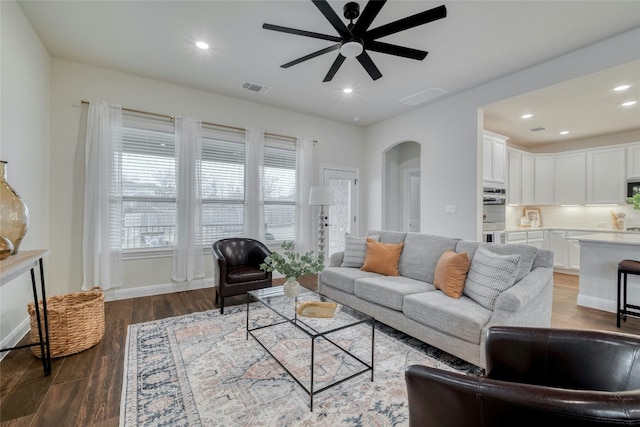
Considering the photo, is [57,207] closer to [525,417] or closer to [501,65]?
[525,417]

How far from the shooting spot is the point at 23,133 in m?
2.64

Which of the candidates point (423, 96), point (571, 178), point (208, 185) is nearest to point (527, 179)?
point (571, 178)

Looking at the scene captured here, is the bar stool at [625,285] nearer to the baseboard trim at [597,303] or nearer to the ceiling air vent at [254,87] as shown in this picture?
the baseboard trim at [597,303]

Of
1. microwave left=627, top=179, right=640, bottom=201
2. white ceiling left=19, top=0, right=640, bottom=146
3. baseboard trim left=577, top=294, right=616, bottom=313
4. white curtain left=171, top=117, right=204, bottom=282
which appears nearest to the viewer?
white ceiling left=19, top=0, right=640, bottom=146

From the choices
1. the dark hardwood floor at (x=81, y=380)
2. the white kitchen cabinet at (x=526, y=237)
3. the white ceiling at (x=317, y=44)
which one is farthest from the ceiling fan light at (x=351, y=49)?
the white kitchen cabinet at (x=526, y=237)

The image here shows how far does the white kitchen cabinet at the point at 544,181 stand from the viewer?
20.0 feet

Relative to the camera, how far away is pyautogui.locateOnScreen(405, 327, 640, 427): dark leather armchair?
645 mm

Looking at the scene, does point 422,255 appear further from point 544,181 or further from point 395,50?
point 544,181

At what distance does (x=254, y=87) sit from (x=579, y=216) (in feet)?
23.0

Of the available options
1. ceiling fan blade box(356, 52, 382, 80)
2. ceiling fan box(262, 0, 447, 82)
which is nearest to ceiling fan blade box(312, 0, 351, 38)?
ceiling fan box(262, 0, 447, 82)

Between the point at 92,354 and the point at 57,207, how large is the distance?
2090 millimetres

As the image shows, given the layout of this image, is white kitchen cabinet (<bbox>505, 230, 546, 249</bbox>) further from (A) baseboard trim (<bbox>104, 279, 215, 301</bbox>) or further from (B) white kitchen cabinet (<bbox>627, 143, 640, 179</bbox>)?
(A) baseboard trim (<bbox>104, 279, 215, 301</bbox>)

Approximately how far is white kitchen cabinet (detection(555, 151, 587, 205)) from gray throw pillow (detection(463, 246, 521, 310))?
5027 millimetres

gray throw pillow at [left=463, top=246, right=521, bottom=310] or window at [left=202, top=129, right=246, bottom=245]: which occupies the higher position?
window at [left=202, top=129, right=246, bottom=245]
